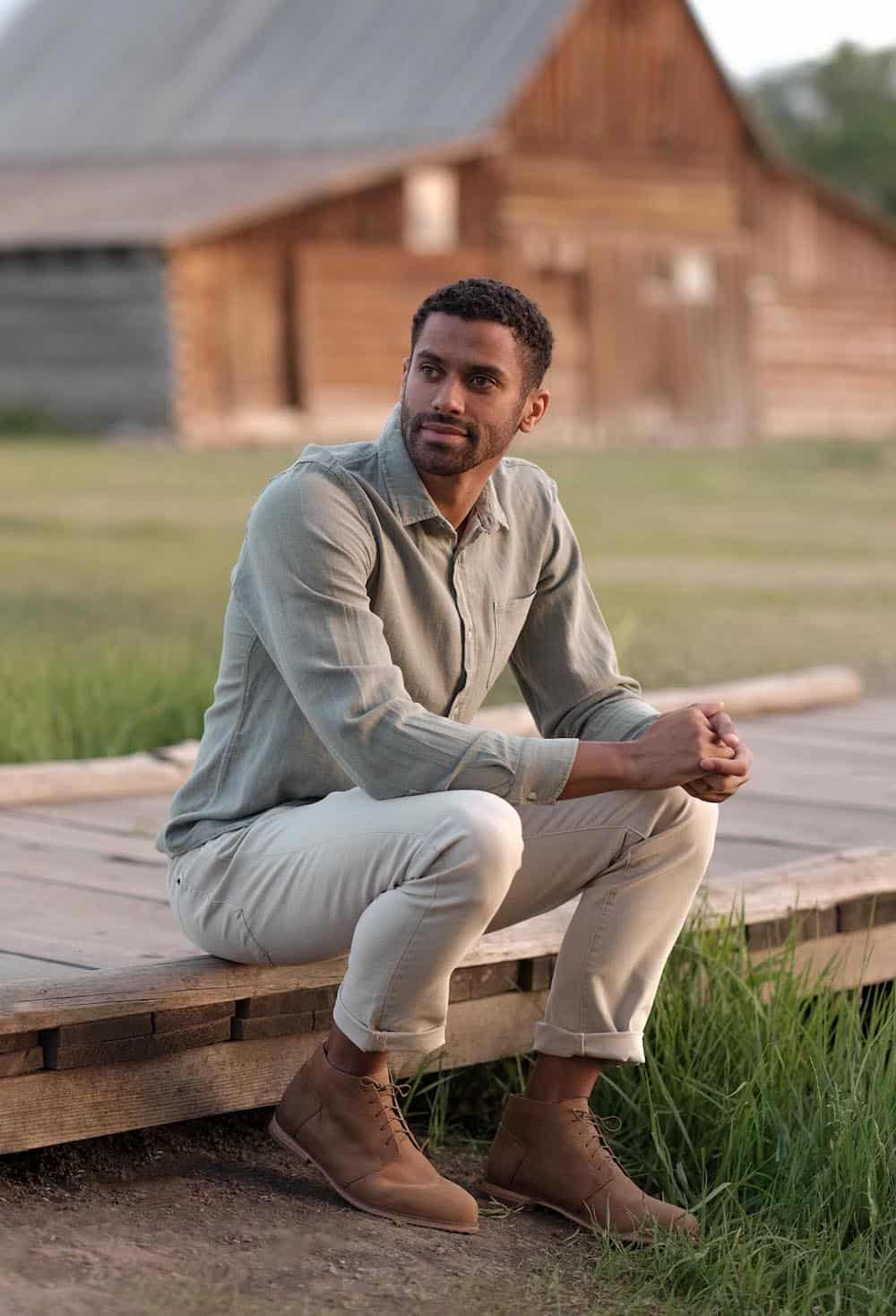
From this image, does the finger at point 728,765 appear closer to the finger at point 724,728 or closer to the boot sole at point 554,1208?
the finger at point 724,728

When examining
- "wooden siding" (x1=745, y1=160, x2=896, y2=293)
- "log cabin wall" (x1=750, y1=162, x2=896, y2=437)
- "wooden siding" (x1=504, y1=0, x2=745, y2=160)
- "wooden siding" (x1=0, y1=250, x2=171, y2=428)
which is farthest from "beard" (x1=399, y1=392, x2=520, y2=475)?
"wooden siding" (x1=745, y1=160, x2=896, y2=293)

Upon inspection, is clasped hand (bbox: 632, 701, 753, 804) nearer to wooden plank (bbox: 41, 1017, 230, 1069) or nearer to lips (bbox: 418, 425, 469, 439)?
lips (bbox: 418, 425, 469, 439)

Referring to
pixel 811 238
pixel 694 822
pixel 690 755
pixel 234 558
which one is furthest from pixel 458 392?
pixel 811 238

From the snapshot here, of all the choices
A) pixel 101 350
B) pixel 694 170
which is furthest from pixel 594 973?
pixel 694 170

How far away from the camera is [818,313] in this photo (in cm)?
3100

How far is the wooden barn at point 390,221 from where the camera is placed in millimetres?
25062

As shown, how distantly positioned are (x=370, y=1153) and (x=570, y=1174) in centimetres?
33

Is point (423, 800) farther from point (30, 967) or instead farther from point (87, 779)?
point (87, 779)

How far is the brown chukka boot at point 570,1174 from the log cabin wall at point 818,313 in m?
27.3

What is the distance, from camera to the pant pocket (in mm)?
3301

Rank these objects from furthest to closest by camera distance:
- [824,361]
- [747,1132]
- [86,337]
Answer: [824,361]
[86,337]
[747,1132]

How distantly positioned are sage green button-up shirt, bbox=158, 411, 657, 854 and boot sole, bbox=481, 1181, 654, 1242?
677mm

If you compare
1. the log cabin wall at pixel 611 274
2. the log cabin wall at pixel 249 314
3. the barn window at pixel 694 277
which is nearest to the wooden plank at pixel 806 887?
the log cabin wall at pixel 249 314

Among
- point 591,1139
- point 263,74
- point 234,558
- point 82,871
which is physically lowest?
point 234,558
